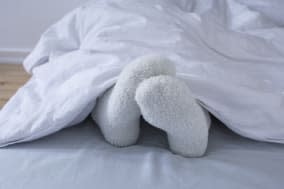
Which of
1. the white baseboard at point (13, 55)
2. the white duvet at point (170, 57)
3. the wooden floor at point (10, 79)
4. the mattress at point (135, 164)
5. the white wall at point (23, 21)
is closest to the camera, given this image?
the mattress at point (135, 164)

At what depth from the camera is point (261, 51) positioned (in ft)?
3.71

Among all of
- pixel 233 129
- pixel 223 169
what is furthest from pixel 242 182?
pixel 233 129

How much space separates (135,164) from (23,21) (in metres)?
1.70

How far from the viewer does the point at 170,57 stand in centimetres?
93

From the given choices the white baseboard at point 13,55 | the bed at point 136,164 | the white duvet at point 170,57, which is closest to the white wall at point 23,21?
the white baseboard at point 13,55

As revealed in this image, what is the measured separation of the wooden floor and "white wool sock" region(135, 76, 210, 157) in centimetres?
124

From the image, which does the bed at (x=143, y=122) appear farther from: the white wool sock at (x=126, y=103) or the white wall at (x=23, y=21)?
the white wall at (x=23, y=21)

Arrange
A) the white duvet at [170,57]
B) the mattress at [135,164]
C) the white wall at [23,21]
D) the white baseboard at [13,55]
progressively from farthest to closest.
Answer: the white baseboard at [13,55], the white wall at [23,21], the white duvet at [170,57], the mattress at [135,164]

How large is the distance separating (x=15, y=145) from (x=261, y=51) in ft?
2.67

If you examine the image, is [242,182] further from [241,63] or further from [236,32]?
[236,32]

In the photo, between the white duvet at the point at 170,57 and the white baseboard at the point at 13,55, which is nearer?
the white duvet at the point at 170,57

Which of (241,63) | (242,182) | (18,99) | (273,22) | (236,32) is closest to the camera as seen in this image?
(242,182)

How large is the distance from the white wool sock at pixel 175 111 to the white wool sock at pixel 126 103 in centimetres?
4

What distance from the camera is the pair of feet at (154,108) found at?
653mm
